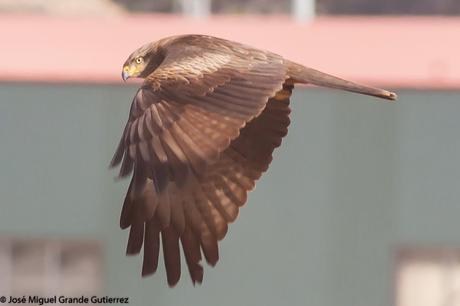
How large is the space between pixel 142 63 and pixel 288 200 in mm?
3488

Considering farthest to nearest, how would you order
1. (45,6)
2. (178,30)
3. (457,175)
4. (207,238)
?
(45,6), (178,30), (457,175), (207,238)

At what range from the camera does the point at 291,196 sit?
13305mm

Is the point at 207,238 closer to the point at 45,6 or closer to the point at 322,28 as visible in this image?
the point at 322,28

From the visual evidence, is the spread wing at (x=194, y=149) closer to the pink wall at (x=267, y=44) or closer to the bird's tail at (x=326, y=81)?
the bird's tail at (x=326, y=81)

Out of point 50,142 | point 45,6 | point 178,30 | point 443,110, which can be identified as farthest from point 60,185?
point 45,6

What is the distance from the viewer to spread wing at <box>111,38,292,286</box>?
800 cm

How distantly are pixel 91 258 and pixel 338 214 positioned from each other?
1.89 meters

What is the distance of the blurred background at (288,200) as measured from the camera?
13266 millimetres

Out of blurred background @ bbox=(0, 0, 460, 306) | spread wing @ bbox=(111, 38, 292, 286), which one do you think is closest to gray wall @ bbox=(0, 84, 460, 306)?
A: blurred background @ bbox=(0, 0, 460, 306)

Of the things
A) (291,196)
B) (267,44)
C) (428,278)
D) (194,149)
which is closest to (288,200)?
(291,196)

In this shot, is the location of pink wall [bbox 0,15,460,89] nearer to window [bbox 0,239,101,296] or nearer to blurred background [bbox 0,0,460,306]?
blurred background [bbox 0,0,460,306]

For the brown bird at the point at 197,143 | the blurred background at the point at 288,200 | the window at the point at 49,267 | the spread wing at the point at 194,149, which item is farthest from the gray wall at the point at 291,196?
the spread wing at the point at 194,149

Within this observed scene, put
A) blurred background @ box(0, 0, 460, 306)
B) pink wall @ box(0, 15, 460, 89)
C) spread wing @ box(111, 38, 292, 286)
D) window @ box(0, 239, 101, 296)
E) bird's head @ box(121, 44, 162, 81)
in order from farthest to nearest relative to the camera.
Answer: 1. pink wall @ box(0, 15, 460, 89)
2. window @ box(0, 239, 101, 296)
3. blurred background @ box(0, 0, 460, 306)
4. bird's head @ box(121, 44, 162, 81)
5. spread wing @ box(111, 38, 292, 286)

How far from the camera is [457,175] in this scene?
13289 millimetres
